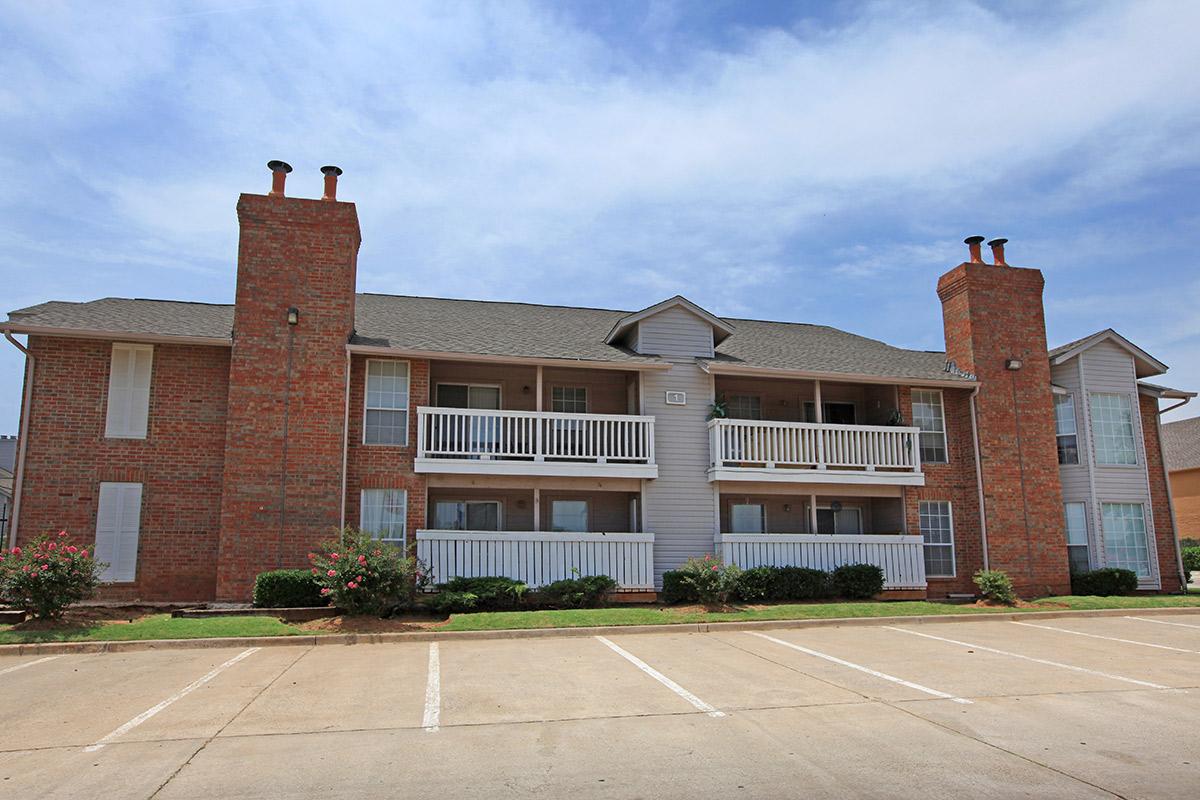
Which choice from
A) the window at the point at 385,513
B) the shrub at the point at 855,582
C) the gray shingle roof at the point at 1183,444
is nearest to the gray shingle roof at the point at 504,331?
the window at the point at 385,513

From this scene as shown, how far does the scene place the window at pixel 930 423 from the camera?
18.9 metres

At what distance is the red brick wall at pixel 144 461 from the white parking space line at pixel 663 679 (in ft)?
27.1

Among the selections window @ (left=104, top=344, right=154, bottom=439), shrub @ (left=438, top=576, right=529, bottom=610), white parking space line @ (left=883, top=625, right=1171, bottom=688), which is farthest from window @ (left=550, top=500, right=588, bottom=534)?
window @ (left=104, top=344, right=154, bottom=439)

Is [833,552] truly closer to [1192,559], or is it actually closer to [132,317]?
[132,317]

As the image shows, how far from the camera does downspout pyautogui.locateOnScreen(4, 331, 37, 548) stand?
47.4ft

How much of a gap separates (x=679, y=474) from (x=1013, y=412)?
8.17 meters

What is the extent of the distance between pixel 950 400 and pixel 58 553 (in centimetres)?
1801

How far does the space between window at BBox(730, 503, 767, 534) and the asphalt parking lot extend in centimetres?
733

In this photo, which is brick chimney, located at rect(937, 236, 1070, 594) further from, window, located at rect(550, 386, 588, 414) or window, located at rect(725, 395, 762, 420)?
window, located at rect(550, 386, 588, 414)

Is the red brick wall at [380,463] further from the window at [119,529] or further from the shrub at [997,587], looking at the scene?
the shrub at [997,587]

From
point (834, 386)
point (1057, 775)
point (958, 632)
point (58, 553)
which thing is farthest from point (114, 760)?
point (834, 386)

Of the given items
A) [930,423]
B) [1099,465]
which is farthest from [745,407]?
[1099,465]

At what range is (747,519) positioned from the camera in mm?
19109

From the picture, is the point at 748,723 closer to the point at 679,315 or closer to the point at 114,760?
the point at 114,760
